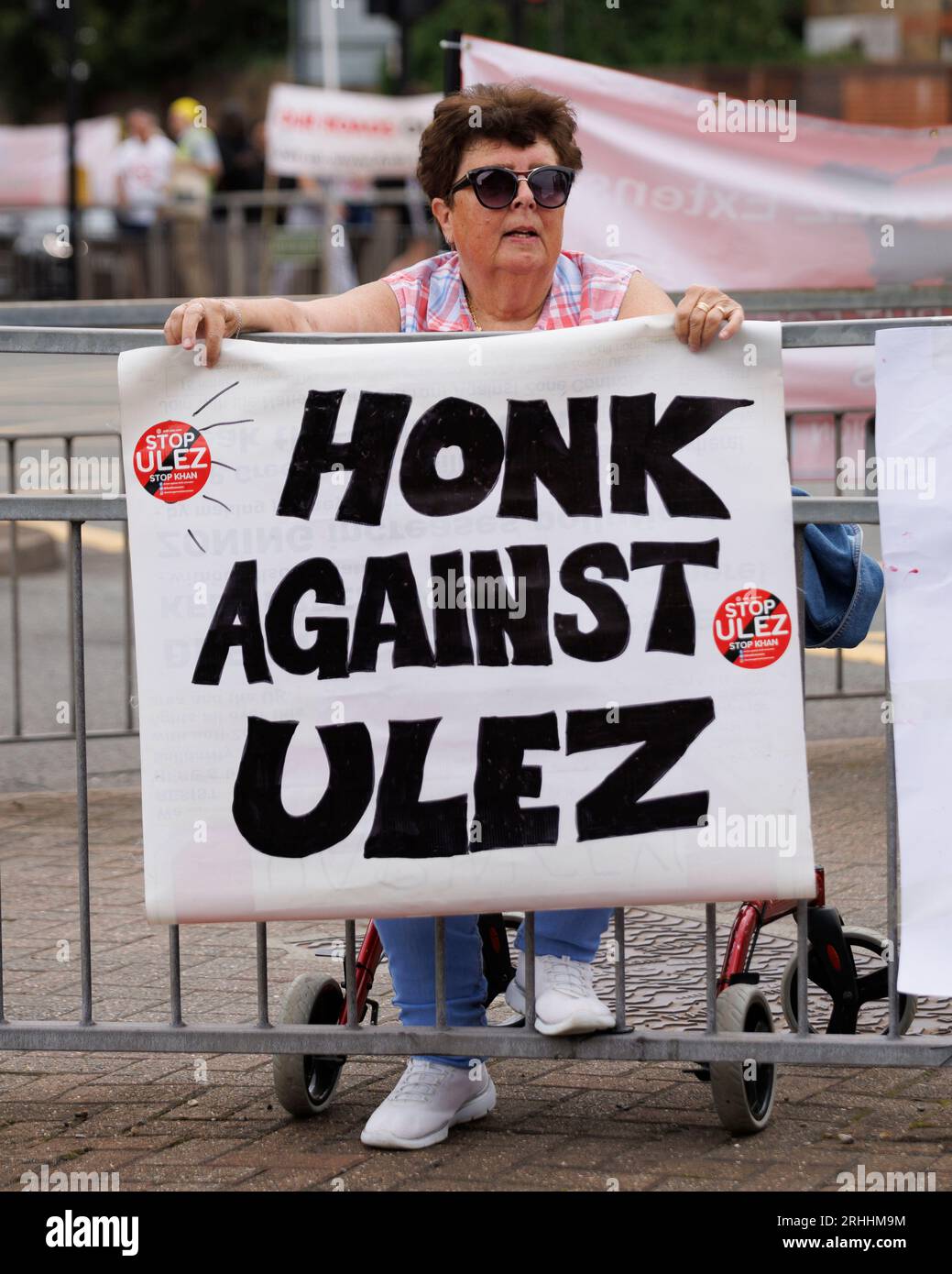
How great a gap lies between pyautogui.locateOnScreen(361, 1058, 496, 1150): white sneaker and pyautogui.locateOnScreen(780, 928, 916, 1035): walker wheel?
611 millimetres

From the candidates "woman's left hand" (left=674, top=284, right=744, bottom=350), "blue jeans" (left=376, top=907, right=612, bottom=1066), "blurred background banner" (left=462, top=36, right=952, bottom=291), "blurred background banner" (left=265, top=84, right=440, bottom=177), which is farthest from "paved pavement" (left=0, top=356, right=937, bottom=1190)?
"blurred background banner" (left=265, top=84, right=440, bottom=177)

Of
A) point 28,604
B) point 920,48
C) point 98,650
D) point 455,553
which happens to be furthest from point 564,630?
point 920,48

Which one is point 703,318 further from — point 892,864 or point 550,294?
point 892,864

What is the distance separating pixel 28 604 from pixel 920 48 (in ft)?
122

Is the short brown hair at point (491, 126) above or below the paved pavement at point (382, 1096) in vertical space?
above

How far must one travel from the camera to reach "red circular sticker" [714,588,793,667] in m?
3.70

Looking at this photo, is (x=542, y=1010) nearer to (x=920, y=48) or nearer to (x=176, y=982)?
(x=176, y=982)

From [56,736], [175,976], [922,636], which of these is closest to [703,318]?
[922,636]

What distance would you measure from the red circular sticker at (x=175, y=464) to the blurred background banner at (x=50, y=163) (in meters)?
29.8

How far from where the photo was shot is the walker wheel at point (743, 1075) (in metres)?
3.80

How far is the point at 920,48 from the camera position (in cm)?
4438

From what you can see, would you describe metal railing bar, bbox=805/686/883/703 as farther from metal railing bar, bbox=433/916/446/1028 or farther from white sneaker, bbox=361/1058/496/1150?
metal railing bar, bbox=433/916/446/1028

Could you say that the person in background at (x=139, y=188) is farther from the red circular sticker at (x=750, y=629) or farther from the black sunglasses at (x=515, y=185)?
the red circular sticker at (x=750, y=629)

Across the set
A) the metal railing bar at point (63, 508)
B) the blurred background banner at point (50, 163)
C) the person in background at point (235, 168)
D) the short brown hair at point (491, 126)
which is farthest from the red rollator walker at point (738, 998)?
the blurred background banner at point (50, 163)
